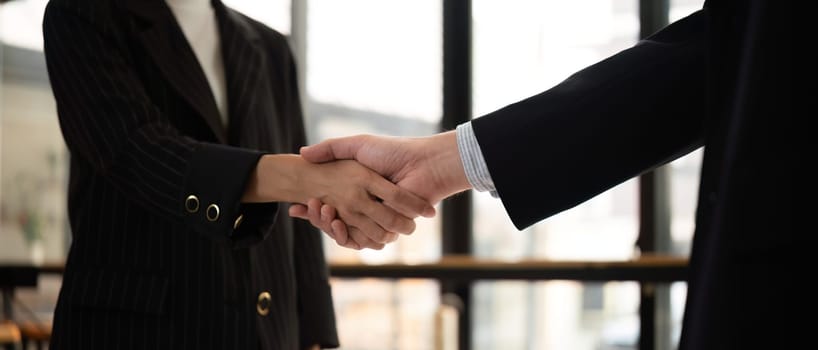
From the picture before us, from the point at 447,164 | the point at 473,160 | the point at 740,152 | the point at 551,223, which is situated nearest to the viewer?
the point at 740,152

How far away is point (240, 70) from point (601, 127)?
0.77m

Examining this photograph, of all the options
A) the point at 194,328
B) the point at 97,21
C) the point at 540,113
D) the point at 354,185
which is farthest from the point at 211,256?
the point at 540,113

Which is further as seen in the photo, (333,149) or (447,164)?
(333,149)

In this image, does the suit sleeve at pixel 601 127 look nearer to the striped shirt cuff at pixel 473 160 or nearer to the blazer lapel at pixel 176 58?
the striped shirt cuff at pixel 473 160

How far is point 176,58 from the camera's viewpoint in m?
1.62

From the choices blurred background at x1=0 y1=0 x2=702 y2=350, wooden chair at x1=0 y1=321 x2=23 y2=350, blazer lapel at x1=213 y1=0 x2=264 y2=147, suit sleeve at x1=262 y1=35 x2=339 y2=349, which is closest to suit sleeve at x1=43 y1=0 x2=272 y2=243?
blazer lapel at x1=213 y1=0 x2=264 y2=147

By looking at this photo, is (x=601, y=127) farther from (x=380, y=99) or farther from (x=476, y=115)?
(x=380, y=99)

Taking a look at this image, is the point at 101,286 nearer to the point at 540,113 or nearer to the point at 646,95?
the point at 540,113

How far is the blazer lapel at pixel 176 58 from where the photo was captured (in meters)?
1.59

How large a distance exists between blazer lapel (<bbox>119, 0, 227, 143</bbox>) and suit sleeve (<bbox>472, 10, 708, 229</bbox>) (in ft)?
1.71

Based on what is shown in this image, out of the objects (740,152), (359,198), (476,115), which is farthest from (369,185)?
(476,115)

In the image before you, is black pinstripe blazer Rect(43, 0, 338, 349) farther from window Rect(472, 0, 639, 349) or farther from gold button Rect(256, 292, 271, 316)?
window Rect(472, 0, 639, 349)

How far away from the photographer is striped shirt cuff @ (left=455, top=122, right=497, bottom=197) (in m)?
1.43

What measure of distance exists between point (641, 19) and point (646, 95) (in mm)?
3335
